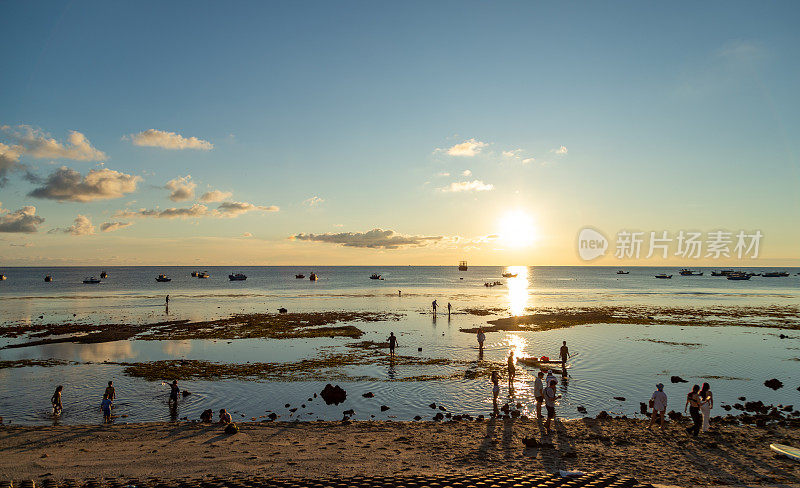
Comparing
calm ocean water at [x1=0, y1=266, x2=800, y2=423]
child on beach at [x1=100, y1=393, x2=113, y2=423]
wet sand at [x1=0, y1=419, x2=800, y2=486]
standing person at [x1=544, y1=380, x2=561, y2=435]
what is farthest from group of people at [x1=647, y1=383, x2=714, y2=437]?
child on beach at [x1=100, y1=393, x2=113, y2=423]

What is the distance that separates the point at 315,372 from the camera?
31172 mm

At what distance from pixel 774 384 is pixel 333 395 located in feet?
92.0

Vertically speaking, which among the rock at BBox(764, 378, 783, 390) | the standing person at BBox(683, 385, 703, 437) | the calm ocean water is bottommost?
the calm ocean water

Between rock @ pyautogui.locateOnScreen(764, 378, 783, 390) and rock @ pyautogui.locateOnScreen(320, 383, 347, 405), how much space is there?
27.1 m

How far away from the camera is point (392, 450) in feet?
56.2

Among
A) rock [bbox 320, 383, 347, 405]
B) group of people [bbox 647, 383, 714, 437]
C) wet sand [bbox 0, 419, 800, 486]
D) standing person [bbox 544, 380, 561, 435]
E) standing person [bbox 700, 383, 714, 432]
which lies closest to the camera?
wet sand [bbox 0, 419, 800, 486]

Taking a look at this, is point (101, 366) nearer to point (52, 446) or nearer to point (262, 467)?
point (52, 446)

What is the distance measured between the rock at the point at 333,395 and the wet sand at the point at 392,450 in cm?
365

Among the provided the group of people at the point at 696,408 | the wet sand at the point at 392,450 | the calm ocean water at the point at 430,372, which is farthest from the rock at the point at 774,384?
the group of people at the point at 696,408

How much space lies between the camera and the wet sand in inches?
591

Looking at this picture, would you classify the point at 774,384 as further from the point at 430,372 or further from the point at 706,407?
the point at 430,372

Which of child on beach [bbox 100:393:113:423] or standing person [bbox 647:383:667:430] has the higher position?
standing person [bbox 647:383:667:430]

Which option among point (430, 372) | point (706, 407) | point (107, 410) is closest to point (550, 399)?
point (706, 407)

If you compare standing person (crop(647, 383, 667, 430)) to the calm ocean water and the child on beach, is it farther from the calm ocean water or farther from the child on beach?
the child on beach
